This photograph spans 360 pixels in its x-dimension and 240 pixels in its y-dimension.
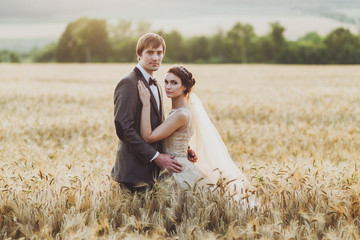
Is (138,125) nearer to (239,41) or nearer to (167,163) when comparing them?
(167,163)

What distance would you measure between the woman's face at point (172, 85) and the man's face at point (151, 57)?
0.18 metres

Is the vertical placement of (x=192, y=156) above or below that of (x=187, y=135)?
below

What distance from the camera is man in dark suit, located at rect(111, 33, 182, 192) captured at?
3.94 meters

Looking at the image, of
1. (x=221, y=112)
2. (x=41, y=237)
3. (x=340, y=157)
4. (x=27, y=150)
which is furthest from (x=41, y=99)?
(x=41, y=237)

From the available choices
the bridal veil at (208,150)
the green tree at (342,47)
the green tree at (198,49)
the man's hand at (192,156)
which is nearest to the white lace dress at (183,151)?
the man's hand at (192,156)

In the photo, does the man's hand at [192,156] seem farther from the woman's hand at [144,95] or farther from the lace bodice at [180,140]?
the woman's hand at [144,95]

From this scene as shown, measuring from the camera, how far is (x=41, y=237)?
3.16m

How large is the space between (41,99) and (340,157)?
9204mm

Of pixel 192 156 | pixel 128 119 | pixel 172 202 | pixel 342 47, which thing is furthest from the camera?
pixel 342 47

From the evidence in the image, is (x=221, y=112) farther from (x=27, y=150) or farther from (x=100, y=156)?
(x=27, y=150)

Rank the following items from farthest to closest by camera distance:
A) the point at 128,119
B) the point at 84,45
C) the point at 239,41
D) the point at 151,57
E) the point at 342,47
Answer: the point at 84,45
the point at 239,41
the point at 342,47
the point at 151,57
the point at 128,119

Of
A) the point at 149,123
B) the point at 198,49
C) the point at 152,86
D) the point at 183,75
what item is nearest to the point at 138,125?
the point at 149,123

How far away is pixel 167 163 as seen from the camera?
4055 millimetres

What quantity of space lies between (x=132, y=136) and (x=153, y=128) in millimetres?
322
